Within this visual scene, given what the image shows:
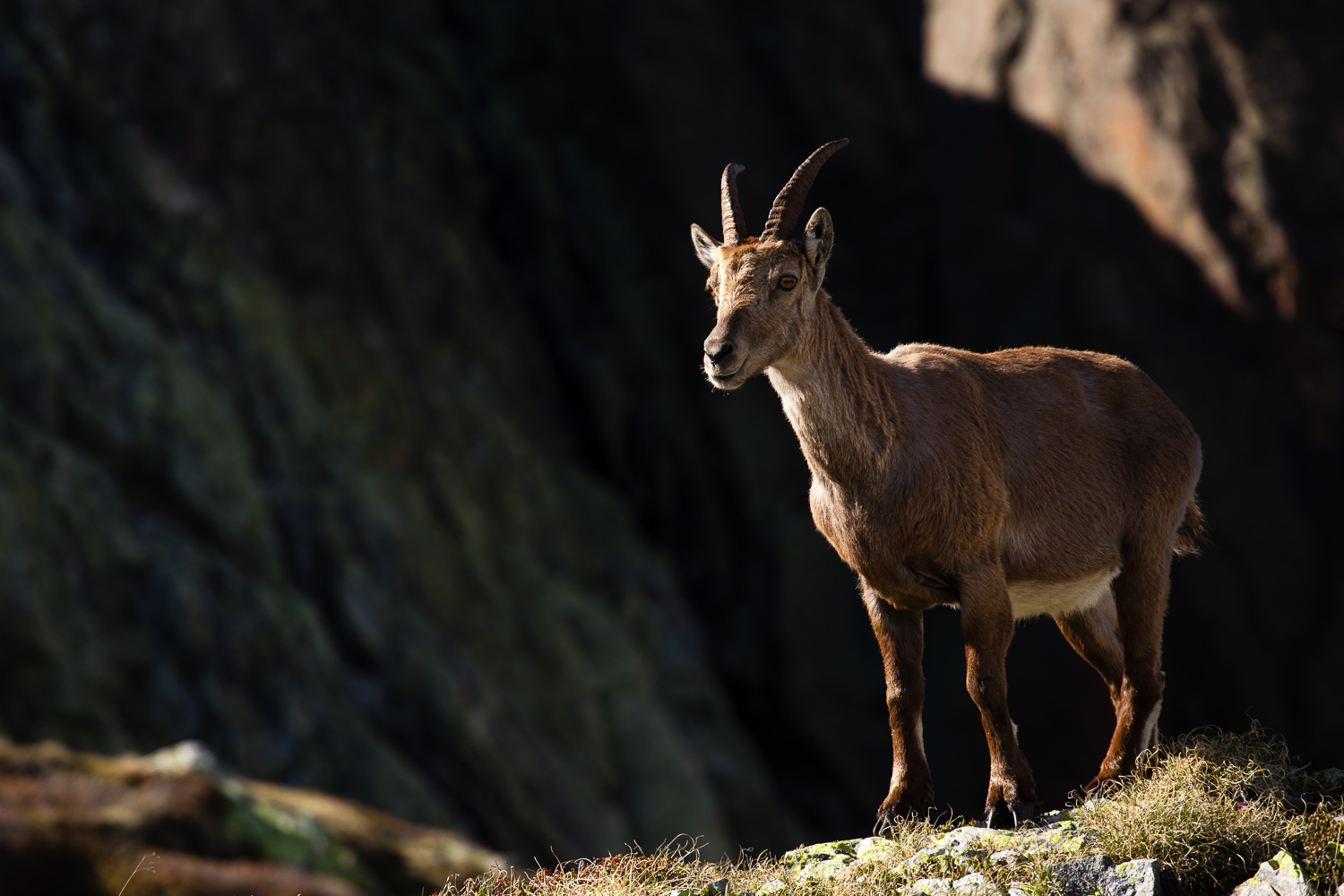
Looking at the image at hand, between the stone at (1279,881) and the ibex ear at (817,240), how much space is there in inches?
160

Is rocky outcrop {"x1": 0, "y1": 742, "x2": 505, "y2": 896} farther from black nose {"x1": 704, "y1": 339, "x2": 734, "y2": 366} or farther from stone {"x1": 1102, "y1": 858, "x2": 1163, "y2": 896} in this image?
stone {"x1": 1102, "y1": 858, "x2": 1163, "y2": 896}

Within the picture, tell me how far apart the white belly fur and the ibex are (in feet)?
0.05

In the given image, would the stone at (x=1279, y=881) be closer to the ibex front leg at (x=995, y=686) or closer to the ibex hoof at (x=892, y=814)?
the ibex front leg at (x=995, y=686)

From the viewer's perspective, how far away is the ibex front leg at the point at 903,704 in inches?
299

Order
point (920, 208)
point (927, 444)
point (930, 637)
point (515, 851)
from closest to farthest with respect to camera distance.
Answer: point (927, 444) → point (515, 851) → point (930, 637) → point (920, 208)

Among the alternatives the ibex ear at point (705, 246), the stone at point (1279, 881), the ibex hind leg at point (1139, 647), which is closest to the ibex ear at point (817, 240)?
the ibex ear at point (705, 246)

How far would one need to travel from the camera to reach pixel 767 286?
7.44 meters

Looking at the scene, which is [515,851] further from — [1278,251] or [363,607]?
[1278,251]

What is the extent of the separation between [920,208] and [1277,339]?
473 inches

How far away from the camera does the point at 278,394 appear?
27.7m

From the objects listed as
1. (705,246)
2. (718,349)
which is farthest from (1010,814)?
(705,246)

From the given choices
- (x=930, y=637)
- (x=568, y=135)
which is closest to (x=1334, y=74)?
(x=930, y=637)

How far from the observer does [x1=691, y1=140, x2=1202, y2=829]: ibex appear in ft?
24.1

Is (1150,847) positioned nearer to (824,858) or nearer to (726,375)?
(824,858)
